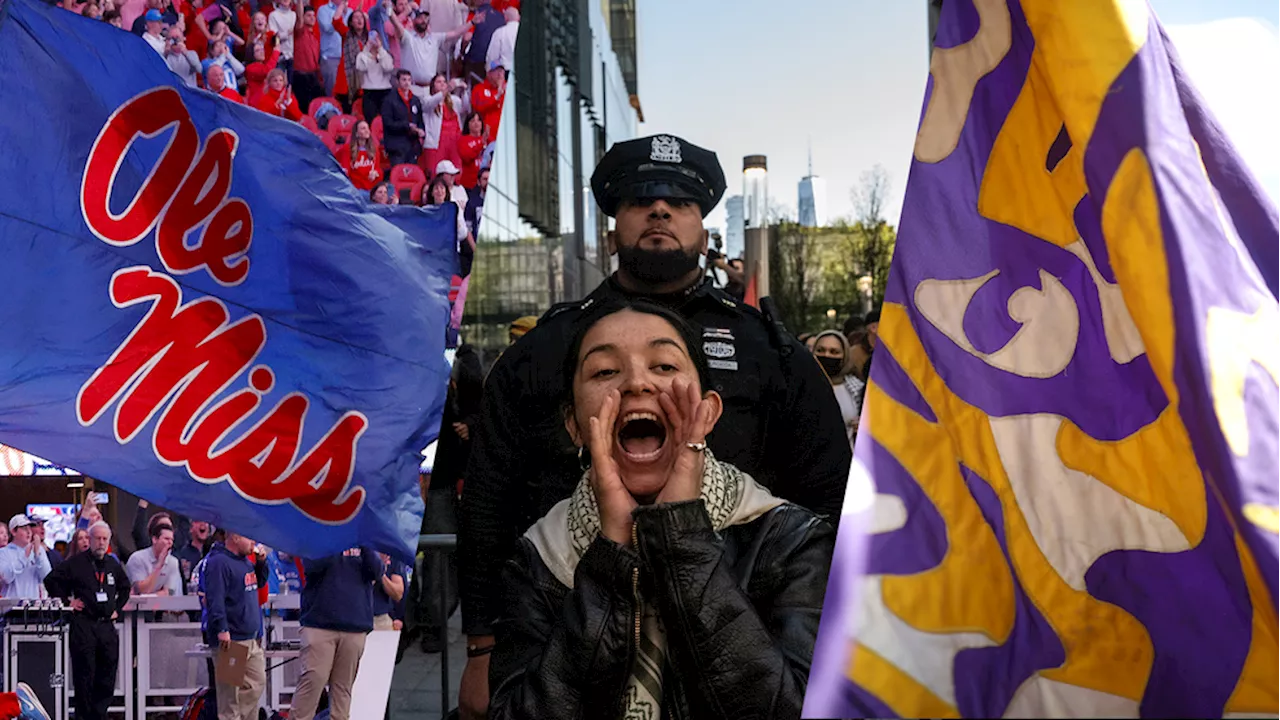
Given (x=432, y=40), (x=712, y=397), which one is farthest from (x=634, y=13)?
(x=712, y=397)

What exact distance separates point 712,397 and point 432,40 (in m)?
3.32

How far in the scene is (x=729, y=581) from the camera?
226 centimetres

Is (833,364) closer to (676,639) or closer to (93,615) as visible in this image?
(93,615)

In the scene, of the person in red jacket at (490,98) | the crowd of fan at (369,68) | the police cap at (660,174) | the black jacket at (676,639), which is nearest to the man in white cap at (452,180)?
the crowd of fan at (369,68)

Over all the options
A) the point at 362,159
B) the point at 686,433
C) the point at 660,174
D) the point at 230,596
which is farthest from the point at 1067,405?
the point at 362,159

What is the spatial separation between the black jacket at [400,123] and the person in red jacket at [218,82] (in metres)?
0.61

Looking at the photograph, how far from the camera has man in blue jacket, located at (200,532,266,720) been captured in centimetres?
428

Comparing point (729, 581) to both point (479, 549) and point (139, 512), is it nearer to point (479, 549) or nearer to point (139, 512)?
point (479, 549)

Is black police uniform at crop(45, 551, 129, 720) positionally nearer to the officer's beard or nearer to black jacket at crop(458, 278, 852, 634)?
black jacket at crop(458, 278, 852, 634)

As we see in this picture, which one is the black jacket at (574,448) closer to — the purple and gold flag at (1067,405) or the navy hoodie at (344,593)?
the navy hoodie at (344,593)

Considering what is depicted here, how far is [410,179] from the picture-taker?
234 inches

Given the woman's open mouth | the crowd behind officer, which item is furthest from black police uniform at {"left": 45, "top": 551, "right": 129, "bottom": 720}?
the woman's open mouth

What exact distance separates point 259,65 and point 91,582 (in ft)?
7.16

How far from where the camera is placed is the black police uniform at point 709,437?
130 inches
